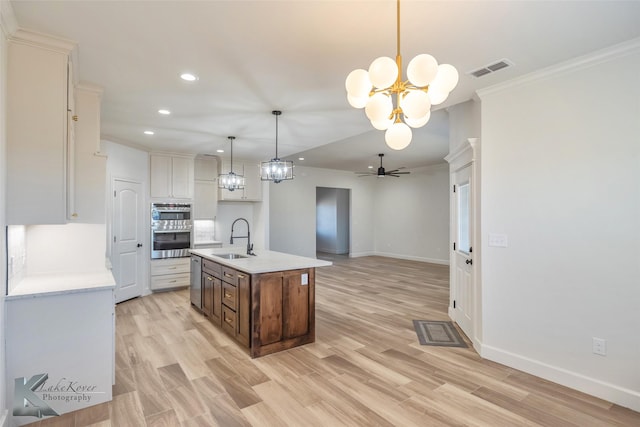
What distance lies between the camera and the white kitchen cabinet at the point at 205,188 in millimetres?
6691

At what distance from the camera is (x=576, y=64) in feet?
8.62

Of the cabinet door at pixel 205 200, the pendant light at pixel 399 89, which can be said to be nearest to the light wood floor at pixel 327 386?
the pendant light at pixel 399 89

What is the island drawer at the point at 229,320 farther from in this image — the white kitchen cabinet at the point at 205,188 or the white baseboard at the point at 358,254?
the white baseboard at the point at 358,254

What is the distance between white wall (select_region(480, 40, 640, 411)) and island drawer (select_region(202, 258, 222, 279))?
296cm

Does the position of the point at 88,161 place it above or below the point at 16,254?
above

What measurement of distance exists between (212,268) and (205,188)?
10.2ft

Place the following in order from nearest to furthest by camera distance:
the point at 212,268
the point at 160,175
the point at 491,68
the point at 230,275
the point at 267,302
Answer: the point at 491,68
the point at 267,302
the point at 230,275
the point at 212,268
the point at 160,175

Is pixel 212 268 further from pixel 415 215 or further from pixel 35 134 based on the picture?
pixel 415 215

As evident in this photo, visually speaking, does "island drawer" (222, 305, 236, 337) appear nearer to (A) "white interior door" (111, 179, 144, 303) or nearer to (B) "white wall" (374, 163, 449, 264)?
(A) "white interior door" (111, 179, 144, 303)

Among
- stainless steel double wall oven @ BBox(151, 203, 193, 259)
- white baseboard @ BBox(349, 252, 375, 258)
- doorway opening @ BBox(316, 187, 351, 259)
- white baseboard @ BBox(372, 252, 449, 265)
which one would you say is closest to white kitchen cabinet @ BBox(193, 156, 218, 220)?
stainless steel double wall oven @ BBox(151, 203, 193, 259)

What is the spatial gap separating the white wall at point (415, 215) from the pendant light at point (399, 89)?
7665 millimetres

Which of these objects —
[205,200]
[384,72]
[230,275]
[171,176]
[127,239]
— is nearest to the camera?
[384,72]

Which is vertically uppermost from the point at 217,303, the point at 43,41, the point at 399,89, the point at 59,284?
the point at 43,41

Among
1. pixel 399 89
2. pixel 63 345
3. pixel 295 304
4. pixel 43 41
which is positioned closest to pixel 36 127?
pixel 43 41
